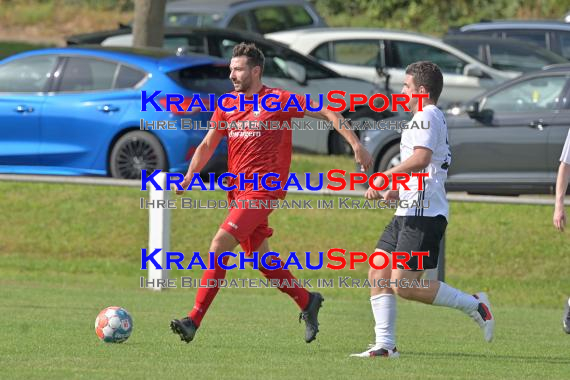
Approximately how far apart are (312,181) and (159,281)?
442cm

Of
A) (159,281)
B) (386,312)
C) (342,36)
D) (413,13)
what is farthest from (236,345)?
(413,13)

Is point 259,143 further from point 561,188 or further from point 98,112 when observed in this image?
point 98,112

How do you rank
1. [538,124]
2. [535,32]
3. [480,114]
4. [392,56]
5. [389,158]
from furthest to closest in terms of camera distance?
[535,32]
[392,56]
[389,158]
[480,114]
[538,124]

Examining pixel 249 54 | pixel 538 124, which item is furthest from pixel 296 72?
pixel 249 54

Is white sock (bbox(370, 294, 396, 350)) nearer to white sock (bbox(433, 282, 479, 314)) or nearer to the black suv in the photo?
white sock (bbox(433, 282, 479, 314))

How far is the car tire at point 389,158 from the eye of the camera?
59.1ft

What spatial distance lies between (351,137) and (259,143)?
0.66 m

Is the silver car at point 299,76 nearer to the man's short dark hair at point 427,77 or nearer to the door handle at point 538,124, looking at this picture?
the door handle at point 538,124

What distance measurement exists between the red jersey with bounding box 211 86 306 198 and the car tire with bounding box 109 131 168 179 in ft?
25.9

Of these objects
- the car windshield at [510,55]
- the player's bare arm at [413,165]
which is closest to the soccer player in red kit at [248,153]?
the player's bare arm at [413,165]

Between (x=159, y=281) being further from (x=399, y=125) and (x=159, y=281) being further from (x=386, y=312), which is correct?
(x=386, y=312)

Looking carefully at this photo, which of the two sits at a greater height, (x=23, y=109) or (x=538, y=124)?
(x=23, y=109)

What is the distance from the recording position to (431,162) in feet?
29.7

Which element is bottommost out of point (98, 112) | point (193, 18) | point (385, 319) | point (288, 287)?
point (385, 319)
